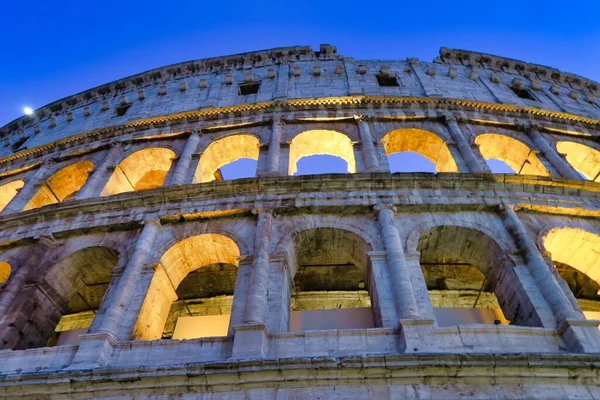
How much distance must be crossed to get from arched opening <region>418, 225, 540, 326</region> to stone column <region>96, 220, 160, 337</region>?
18.3 ft

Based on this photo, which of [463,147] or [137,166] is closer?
[463,147]

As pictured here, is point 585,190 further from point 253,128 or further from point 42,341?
point 42,341

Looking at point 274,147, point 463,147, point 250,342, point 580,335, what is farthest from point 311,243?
point 463,147

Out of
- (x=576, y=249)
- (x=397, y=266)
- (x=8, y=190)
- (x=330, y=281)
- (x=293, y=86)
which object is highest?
(x=293, y=86)

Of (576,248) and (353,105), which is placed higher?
(353,105)

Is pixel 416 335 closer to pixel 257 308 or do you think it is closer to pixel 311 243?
pixel 257 308

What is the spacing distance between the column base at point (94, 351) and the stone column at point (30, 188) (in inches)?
278

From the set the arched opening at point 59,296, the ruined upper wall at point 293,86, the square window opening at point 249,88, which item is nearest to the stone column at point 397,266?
the arched opening at point 59,296

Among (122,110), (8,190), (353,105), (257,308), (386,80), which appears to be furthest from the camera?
(122,110)

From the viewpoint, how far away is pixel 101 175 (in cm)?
1337

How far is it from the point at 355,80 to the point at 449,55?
5263 millimetres

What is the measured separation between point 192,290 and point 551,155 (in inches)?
401

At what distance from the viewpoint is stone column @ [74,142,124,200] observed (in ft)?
41.4

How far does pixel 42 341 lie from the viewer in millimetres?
9695
